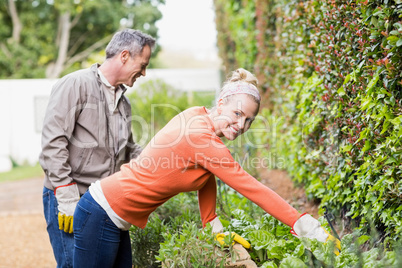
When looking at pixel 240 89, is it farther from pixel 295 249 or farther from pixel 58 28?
pixel 58 28

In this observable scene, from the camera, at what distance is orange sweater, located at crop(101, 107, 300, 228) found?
2063mm

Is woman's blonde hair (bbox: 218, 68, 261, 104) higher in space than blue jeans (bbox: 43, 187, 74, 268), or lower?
higher

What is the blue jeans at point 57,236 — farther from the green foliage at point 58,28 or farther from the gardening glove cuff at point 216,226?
the green foliage at point 58,28

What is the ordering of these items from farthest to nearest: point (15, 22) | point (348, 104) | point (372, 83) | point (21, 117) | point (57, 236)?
point (15, 22), point (21, 117), point (348, 104), point (57, 236), point (372, 83)

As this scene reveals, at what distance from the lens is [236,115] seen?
2.14m

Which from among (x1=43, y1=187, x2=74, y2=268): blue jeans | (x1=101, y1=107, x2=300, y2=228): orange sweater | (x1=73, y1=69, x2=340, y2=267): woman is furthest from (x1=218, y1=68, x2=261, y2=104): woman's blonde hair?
(x1=43, y1=187, x2=74, y2=268): blue jeans

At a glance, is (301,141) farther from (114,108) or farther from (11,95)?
(11,95)

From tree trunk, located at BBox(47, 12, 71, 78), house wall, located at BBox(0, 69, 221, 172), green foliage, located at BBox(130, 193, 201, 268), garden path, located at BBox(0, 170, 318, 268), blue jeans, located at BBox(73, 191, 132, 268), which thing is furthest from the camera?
tree trunk, located at BBox(47, 12, 71, 78)

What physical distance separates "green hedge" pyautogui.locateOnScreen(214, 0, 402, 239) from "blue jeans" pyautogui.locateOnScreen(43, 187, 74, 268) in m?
1.88

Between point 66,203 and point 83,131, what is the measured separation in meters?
0.49

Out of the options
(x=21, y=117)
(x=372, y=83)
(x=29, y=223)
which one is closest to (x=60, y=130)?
(x=372, y=83)

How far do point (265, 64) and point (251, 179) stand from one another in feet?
15.3

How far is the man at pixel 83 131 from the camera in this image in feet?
8.73

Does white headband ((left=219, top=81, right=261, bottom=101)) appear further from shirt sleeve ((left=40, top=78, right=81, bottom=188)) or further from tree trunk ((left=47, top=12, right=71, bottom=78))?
tree trunk ((left=47, top=12, right=71, bottom=78))
